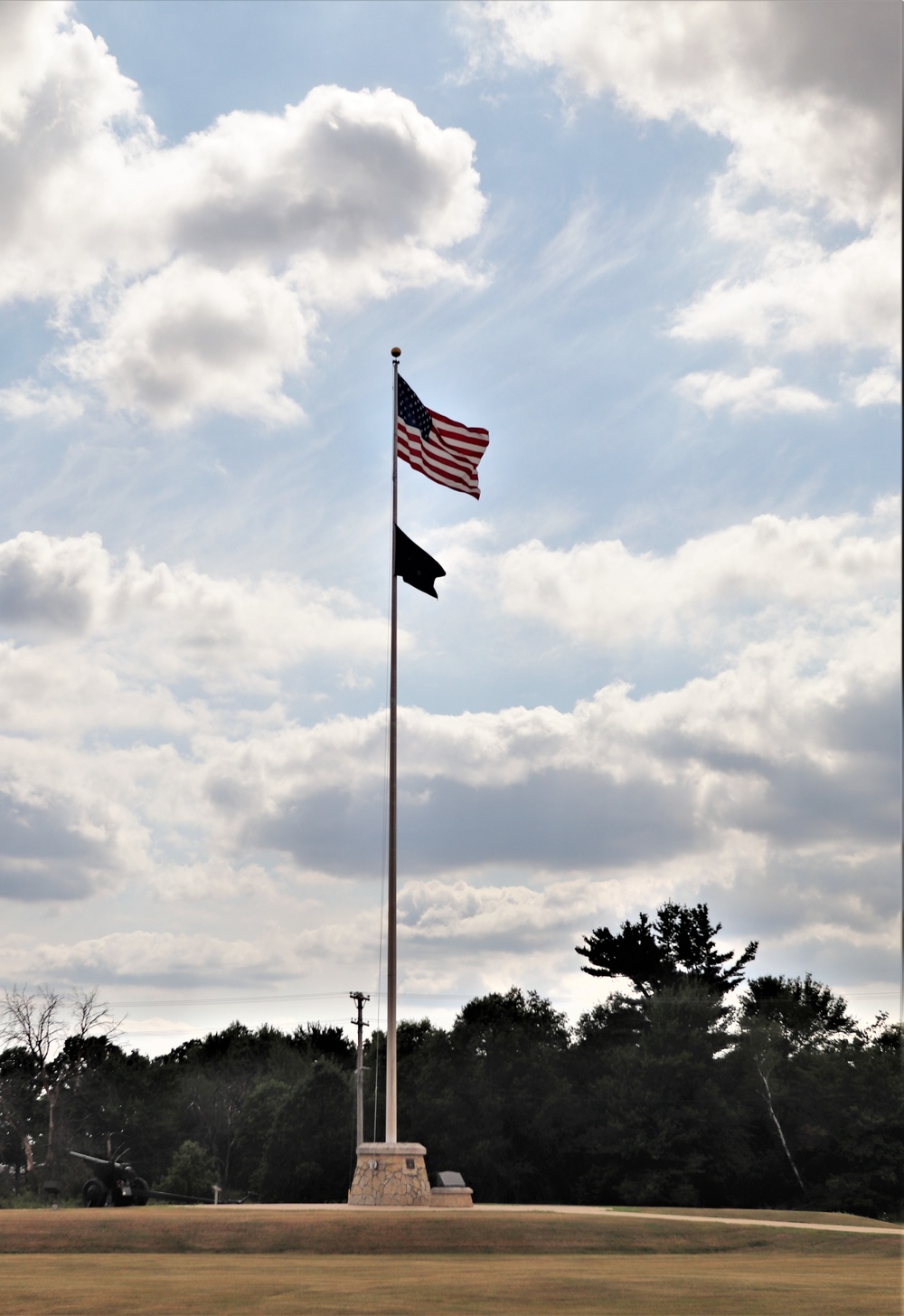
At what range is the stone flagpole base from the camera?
94.0ft

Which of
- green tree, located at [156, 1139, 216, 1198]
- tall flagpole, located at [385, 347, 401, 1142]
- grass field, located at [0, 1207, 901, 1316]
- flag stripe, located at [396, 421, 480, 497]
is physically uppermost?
flag stripe, located at [396, 421, 480, 497]

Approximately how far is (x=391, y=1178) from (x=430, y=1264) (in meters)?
7.41

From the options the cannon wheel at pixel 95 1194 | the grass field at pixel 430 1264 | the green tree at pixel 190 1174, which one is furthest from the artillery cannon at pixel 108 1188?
the green tree at pixel 190 1174

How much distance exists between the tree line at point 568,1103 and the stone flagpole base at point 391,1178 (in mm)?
16815

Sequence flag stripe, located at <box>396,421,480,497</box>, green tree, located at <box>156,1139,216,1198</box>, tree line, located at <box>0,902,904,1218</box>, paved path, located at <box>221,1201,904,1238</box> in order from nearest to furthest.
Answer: paved path, located at <box>221,1201,904,1238</box>, flag stripe, located at <box>396,421,480,497</box>, tree line, located at <box>0,902,904,1218</box>, green tree, located at <box>156,1139,216,1198</box>

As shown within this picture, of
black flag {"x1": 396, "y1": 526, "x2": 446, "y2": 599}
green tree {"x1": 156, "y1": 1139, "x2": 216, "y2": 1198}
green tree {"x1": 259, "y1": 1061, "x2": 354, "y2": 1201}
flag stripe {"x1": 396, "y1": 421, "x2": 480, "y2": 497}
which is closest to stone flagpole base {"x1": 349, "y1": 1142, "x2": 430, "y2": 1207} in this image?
black flag {"x1": 396, "y1": 526, "x2": 446, "y2": 599}

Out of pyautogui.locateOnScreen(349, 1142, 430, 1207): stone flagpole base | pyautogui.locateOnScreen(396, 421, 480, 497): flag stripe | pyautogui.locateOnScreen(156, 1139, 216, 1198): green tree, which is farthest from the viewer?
pyautogui.locateOnScreen(156, 1139, 216, 1198): green tree

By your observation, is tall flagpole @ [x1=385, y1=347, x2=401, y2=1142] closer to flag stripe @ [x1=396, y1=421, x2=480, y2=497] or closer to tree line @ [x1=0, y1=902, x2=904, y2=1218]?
flag stripe @ [x1=396, y1=421, x2=480, y2=497]

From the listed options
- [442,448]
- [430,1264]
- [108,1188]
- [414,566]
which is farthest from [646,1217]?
[442,448]

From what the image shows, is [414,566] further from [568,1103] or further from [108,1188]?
[568,1103]

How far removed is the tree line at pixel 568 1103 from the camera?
53.4m

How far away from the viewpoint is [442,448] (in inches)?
1277

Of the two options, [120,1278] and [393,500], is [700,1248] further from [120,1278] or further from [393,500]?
[393,500]

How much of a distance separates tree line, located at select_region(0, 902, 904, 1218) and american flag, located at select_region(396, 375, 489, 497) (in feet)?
80.8
